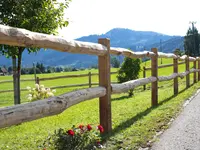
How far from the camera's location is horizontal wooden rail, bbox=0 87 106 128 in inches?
114

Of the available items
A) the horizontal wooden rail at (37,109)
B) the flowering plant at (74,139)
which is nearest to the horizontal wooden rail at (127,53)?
the horizontal wooden rail at (37,109)

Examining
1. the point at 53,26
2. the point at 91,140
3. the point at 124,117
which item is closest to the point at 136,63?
the point at 53,26

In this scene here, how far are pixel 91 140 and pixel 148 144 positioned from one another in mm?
885

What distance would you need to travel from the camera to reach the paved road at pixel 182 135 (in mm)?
4508

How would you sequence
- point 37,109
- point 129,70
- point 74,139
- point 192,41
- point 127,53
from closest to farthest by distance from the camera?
point 37,109
point 74,139
point 127,53
point 129,70
point 192,41

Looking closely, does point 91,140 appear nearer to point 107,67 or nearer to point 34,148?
point 34,148

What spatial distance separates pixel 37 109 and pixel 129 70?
12485mm

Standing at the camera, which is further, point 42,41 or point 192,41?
point 192,41

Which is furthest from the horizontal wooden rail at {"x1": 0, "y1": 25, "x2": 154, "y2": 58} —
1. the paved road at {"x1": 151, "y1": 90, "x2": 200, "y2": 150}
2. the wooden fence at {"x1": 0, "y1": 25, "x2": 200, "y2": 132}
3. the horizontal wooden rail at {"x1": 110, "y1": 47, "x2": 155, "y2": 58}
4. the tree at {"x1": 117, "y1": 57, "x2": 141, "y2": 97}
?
the tree at {"x1": 117, "y1": 57, "x2": 141, "y2": 97}

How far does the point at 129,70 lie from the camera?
15.6 meters

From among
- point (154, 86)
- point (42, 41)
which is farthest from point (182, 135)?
point (154, 86)

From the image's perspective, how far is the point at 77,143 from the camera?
398 cm

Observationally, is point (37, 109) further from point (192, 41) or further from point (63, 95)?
point (192, 41)

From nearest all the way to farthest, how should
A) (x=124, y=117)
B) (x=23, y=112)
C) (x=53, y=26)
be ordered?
(x=23, y=112)
(x=124, y=117)
(x=53, y=26)
